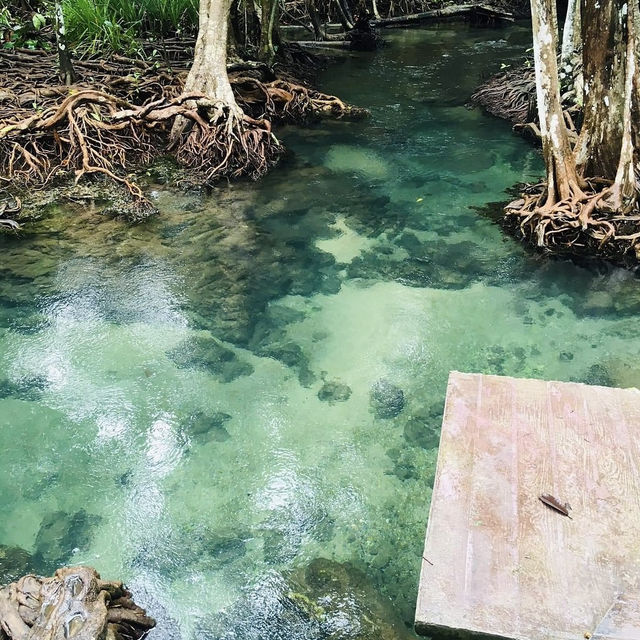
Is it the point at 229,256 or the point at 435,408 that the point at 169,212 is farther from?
the point at 435,408

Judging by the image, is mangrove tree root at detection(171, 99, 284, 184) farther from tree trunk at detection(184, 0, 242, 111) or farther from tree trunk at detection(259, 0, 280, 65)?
tree trunk at detection(259, 0, 280, 65)

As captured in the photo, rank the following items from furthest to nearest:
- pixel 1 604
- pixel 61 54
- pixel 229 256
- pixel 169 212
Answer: pixel 61 54, pixel 169 212, pixel 229 256, pixel 1 604

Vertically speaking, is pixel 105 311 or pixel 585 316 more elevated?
pixel 105 311

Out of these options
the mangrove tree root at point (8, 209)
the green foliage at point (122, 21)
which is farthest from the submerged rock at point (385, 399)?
the green foliage at point (122, 21)

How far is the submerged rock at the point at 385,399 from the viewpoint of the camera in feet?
12.4

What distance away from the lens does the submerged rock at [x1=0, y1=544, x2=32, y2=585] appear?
287 cm

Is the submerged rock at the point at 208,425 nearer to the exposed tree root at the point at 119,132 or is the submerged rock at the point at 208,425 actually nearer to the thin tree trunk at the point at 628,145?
the exposed tree root at the point at 119,132

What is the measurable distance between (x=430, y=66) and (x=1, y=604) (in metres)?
9.99

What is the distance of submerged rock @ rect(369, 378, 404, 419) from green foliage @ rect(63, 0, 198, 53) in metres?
6.70

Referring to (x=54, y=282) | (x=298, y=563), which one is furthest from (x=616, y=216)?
(x=54, y=282)

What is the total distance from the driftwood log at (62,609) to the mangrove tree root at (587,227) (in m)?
4.19

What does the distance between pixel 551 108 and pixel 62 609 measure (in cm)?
480

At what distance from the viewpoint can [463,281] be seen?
4984 mm

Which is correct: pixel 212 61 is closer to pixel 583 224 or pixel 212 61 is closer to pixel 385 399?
pixel 583 224
